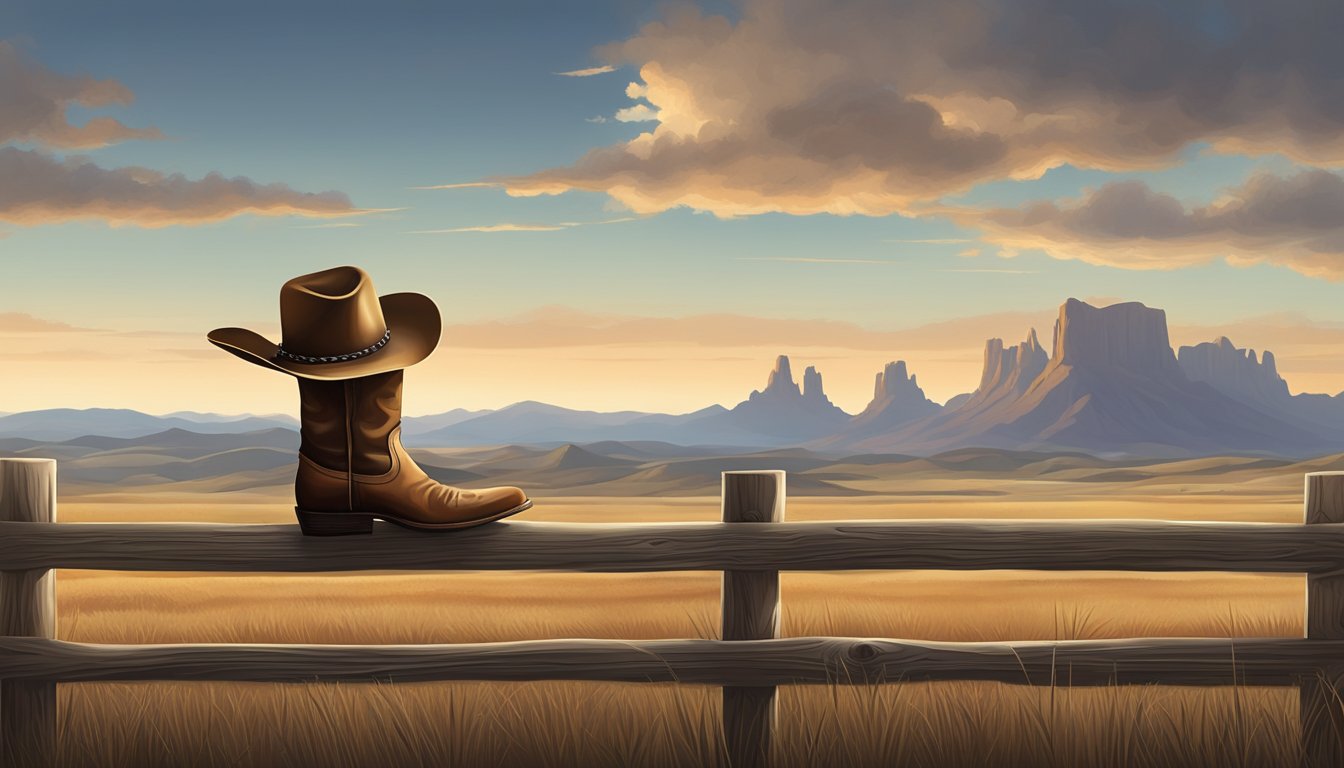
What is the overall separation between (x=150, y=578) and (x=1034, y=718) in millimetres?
5968

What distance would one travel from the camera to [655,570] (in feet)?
12.3

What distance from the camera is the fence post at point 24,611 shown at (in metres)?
3.79

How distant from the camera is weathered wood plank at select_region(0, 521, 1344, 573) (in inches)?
146

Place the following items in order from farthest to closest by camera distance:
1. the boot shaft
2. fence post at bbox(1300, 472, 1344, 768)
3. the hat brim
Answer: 1. fence post at bbox(1300, 472, 1344, 768)
2. the boot shaft
3. the hat brim

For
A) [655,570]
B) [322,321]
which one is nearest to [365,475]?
[322,321]

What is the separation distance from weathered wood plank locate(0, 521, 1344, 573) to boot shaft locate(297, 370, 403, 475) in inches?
11.4

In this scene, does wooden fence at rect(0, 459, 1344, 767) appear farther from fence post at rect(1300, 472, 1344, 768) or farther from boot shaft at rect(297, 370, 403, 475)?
boot shaft at rect(297, 370, 403, 475)

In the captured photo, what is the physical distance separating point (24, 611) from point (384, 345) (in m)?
1.50

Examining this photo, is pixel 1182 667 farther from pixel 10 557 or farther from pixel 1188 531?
pixel 10 557

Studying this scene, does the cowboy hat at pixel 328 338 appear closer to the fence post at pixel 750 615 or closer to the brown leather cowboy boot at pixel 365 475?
the brown leather cowboy boot at pixel 365 475

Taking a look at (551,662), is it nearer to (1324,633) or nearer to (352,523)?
(352,523)

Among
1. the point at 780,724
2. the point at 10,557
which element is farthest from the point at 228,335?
the point at 780,724

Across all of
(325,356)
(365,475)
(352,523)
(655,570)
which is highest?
(325,356)

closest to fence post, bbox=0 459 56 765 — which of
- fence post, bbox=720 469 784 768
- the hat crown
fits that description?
the hat crown
